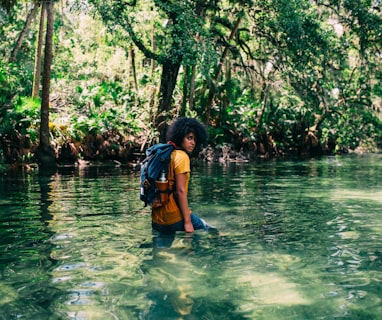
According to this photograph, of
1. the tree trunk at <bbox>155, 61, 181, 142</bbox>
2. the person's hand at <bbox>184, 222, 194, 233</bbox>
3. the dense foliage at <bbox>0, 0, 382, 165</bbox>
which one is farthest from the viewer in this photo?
the tree trunk at <bbox>155, 61, 181, 142</bbox>

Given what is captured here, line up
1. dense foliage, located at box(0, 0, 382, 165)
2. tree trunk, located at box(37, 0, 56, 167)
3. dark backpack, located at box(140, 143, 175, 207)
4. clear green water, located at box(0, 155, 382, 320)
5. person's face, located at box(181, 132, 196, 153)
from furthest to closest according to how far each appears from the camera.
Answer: dense foliage, located at box(0, 0, 382, 165) → tree trunk, located at box(37, 0, 56, 167) → person's face, located at box(181, 132, 196, 153) → dark backpack, located at box(140, 143, 175, 207) → clear green water, located at box(0, 155, 382, 320)

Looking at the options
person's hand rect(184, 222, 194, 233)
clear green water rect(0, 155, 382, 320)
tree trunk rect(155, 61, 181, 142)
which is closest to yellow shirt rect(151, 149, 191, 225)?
person's hand rect(184, 222, 194, 233)

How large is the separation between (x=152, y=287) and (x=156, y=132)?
17.5 meters

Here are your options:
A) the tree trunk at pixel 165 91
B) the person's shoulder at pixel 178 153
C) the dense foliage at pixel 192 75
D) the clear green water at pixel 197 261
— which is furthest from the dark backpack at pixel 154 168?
the tree trunk at pixel 165 91

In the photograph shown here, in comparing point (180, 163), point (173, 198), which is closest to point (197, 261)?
point (173, 198)

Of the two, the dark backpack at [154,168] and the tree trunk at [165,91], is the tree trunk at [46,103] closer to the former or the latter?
the tree trunk at [165,91]

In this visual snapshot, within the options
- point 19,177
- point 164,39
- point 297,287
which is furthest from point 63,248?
point 164,39

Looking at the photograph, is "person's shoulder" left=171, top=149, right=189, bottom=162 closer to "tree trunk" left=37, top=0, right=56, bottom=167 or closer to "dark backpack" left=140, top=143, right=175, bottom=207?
"dark backpack" left=140, top=143, right=175, bottom=207

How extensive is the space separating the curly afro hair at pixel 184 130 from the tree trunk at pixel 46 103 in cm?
1211

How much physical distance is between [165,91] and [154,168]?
50.8 ft

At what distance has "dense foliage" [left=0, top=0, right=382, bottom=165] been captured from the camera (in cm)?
1811

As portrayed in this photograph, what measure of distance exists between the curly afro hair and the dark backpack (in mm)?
114

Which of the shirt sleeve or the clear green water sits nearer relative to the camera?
the clear green water

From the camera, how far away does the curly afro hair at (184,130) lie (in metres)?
5.73
